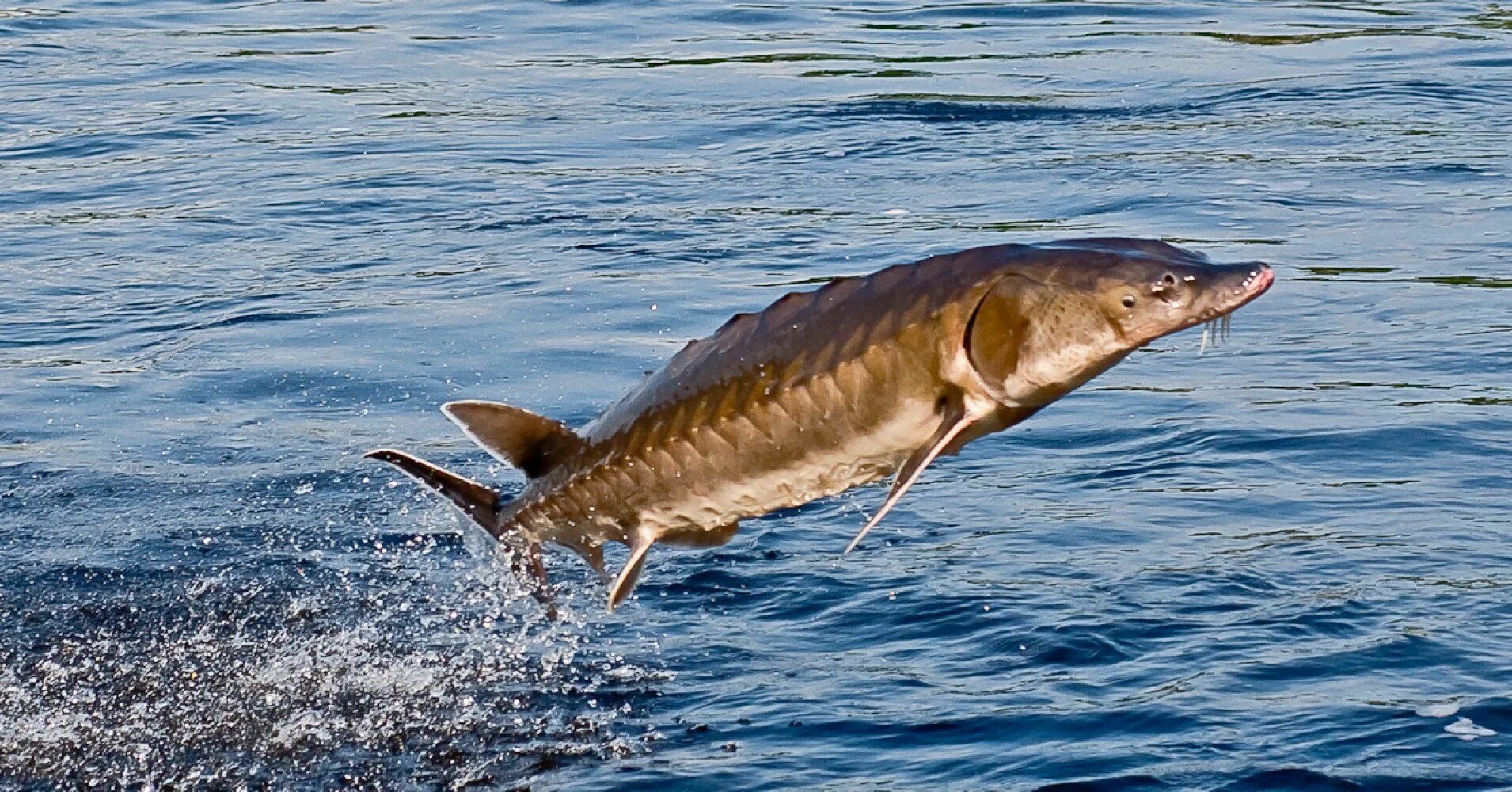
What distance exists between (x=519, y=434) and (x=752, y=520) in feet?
7.26

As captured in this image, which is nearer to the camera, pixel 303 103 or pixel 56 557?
pixel 56 557

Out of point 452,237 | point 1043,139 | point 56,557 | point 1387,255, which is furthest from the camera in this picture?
point 1043,139

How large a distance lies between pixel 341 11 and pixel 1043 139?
287 inches

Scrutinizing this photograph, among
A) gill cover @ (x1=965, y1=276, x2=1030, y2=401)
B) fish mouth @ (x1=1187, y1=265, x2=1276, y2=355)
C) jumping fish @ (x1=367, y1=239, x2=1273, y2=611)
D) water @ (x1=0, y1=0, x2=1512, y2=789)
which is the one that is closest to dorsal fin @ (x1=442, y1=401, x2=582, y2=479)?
jumping fish @ (x1=367, y1=239, x2=1273, y2=611)

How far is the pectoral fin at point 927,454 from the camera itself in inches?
158

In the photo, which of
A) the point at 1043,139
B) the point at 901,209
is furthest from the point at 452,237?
the point at 1043,139

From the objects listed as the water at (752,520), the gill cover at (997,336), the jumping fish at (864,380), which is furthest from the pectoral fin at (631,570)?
the gill cover at (997,336)

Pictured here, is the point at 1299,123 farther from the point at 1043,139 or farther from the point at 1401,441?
the point at 1401,441

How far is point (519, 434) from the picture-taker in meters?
4.72

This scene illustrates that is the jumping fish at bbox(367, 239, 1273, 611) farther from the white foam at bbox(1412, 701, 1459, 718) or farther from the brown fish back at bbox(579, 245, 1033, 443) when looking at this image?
the white foam at bbox(1412, 701, 1459, 718)

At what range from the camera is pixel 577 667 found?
229 inches

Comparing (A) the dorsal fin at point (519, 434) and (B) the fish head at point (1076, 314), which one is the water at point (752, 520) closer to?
(A) the dorsal fin at point (519, 434)

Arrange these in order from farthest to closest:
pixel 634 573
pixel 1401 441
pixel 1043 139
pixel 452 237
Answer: pixel 1043 139 < pixel 452 237 < pixel 1401 441 < pixel 634 573

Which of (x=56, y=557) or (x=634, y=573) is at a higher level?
(x=634, y=573)
